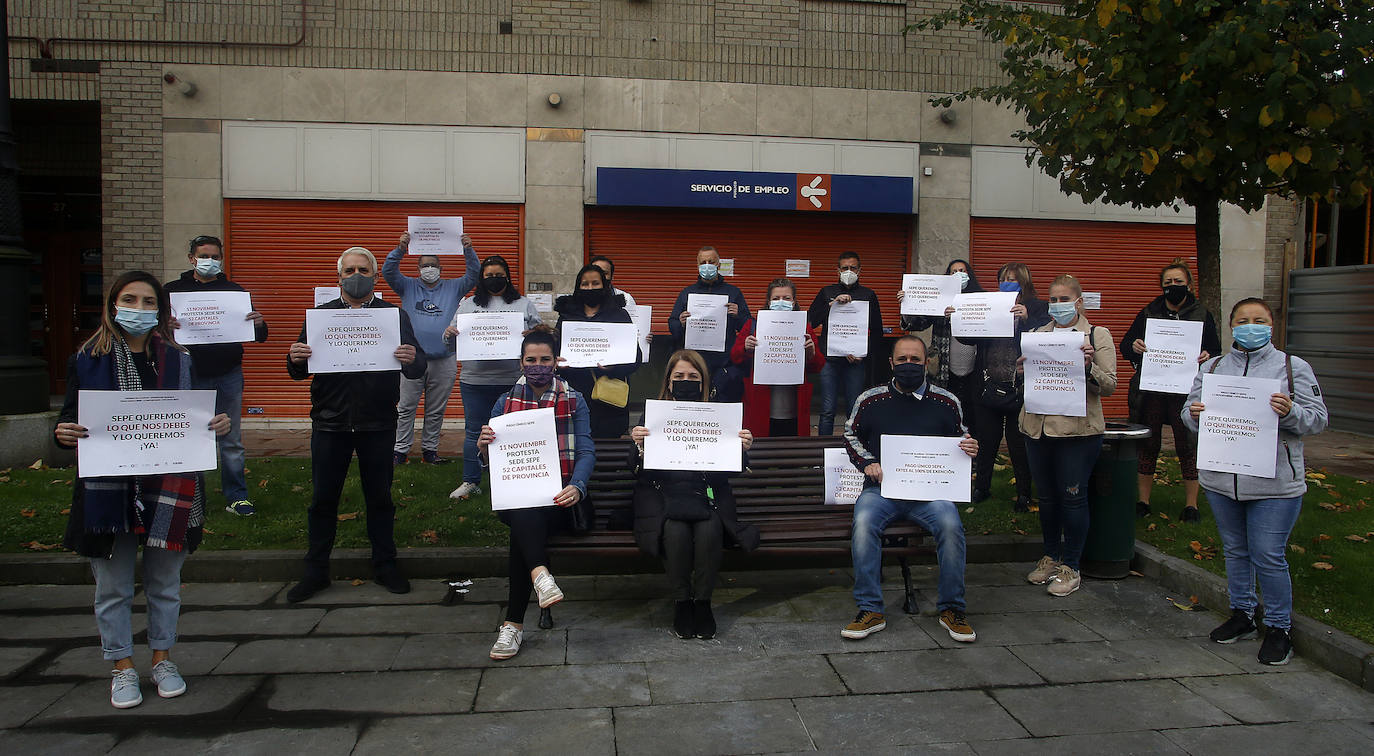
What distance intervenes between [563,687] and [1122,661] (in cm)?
295

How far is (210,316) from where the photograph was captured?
22.4 ft

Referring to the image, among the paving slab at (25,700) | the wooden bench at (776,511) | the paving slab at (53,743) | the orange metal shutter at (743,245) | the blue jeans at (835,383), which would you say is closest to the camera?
the paving slab at (53,743)

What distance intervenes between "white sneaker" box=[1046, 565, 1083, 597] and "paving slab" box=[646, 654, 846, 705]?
199 cm

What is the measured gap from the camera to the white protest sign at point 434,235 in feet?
25.0

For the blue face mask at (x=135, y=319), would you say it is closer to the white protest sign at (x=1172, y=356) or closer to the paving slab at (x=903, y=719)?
the paving slab at (x=903, y=719)

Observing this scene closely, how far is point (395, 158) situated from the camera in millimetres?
12125

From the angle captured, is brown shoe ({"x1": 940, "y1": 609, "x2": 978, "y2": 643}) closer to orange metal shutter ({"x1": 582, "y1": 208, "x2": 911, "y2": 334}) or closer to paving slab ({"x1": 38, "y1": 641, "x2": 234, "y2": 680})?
paving slab ({"x1": 38, "y1": 641, "x2": 234, "y2": 680})

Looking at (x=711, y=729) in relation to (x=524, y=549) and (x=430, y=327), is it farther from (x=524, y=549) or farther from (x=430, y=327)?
(x=430, y=327)

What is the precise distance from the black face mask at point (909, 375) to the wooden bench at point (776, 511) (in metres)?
0.88

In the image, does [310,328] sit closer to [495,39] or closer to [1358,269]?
[495,39]

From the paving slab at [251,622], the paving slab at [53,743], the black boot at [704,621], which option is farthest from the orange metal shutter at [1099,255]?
the paving slab at [53,743]

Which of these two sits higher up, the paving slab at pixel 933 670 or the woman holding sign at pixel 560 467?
the woman holding sign at pixel 560 467

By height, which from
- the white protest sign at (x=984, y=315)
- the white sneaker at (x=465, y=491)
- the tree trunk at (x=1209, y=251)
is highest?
the tree trunk at (x=1209, y=251)

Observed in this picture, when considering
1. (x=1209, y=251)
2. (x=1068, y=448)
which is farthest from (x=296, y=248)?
(x=1209, y=251)
